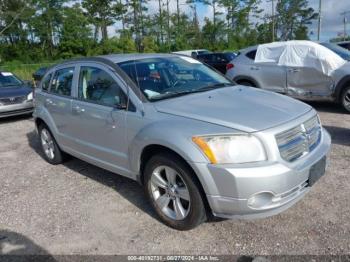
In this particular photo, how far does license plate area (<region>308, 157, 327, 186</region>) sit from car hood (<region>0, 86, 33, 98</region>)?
28.3ft

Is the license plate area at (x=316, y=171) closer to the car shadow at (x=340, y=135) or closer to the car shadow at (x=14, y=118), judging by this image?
the car shadow at (x=340, y=135)

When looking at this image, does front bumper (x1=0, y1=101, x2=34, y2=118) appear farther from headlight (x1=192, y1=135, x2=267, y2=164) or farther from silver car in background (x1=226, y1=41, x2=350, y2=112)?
headlight (x1=192, y1=135, x2=267, y2=164)

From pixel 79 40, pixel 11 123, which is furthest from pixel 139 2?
pixel 11 123

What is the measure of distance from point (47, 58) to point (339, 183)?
4645 cm

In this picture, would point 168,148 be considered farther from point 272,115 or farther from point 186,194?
point 272,115

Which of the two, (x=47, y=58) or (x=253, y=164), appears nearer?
(x=253, y=164)

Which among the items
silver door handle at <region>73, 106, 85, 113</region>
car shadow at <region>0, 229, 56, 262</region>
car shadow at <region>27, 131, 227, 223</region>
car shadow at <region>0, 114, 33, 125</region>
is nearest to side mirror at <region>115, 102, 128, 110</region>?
silver door handle at <region>73, 106, 85, 113</region>

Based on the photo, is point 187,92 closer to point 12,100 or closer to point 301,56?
A: point 301,56

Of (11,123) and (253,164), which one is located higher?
(253,164)

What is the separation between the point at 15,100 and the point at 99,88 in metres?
6.36

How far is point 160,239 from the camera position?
3283 mm

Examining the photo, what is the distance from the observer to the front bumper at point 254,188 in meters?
2.79

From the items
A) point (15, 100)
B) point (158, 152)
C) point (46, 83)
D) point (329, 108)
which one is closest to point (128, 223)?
point (158, 152)

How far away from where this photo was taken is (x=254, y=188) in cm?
279
